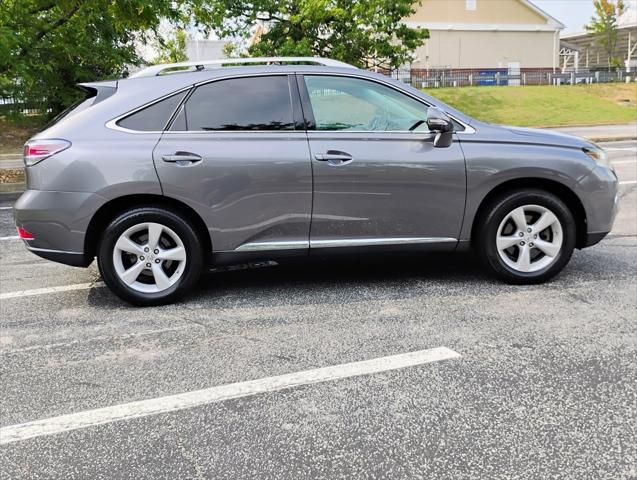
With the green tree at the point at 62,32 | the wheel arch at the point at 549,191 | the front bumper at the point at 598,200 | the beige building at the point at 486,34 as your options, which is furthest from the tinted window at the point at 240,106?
the beige building at the point at 486,34

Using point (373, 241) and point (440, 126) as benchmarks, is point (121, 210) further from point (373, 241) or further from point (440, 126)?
point (440, 126)

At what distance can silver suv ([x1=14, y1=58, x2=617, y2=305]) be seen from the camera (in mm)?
4348

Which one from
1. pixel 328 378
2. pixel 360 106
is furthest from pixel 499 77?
pixel 328 378

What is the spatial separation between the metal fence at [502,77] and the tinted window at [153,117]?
35.6 metres

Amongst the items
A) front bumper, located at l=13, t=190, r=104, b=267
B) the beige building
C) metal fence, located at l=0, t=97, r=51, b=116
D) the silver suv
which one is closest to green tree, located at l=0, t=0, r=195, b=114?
metal fence, located at l=0, t=97, r=51, b=116

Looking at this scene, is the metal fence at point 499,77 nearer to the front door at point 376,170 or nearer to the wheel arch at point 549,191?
the wheel arch at point 549,191

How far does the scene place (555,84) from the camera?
42.4m

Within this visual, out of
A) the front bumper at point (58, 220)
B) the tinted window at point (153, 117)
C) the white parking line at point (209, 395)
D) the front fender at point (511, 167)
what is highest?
the tinted window at point (153, 117)

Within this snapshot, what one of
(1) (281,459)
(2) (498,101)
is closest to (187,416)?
(1) (281,459)

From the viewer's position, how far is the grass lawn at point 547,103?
2767 centimetres

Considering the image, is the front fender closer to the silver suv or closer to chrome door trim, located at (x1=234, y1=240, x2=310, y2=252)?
the silver suv

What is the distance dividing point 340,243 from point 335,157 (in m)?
0.64

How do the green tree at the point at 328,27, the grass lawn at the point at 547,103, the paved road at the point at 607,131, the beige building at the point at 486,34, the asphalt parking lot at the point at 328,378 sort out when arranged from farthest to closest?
the beige building at the point at 486,34, the grass lawn at the point at 547,103, the green tree at the point at 328,27, the paved road at the point at 607,131, the asphalt parking lot at the point at 328,378

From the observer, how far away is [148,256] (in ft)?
14.6
